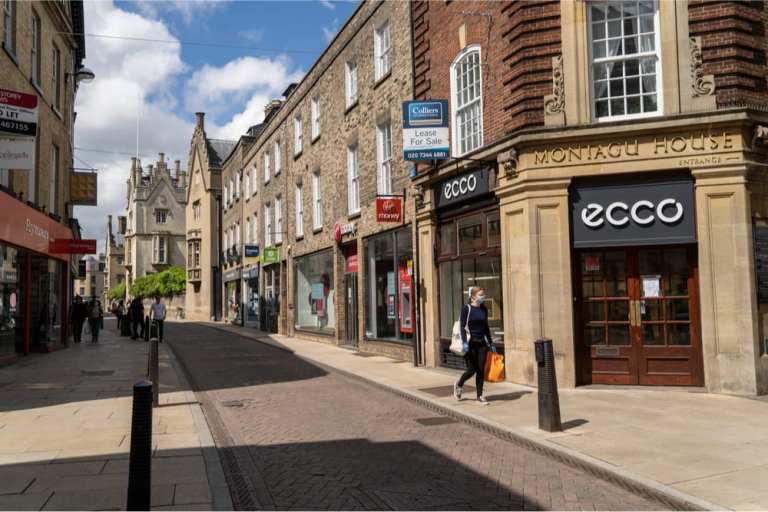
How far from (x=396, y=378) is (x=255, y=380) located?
9.78 feet

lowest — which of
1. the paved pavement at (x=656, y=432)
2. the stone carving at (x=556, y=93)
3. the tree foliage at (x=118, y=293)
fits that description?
the paved pavement at (x=656, y=432)

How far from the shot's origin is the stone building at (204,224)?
147 feet

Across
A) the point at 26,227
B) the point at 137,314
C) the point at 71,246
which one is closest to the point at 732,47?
the point at 26,227

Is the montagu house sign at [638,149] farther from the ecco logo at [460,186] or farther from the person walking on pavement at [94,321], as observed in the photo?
the person walking on pavement at [94,321]

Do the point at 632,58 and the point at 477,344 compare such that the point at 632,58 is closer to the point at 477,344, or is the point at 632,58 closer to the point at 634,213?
the point at 634,213

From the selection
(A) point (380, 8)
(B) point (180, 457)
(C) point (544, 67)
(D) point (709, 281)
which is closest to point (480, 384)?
(D) point (709, 281)

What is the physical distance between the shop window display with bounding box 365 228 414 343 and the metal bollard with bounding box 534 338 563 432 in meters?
7.89

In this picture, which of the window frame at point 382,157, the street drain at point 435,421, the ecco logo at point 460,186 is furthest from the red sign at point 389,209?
the street drain at point 435,421

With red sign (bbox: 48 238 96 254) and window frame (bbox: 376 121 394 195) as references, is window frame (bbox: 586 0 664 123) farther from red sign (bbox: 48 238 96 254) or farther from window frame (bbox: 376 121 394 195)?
red sign (bbox: 48 238 96 254)

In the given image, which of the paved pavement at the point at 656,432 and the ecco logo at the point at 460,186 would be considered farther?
the ecco logo at the point at 460,186

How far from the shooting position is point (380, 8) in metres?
17.8

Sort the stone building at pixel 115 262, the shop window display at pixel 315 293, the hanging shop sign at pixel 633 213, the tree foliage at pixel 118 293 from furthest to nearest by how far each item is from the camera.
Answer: the stone building at pixel 115 262
the tree foliage at pixel 118 293
the shop window display at pixel 315 293
the hanging shop sign at pixel 633 213

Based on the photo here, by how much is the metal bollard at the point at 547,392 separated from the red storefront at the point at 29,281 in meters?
12.1

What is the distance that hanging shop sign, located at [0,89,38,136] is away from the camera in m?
12.2
